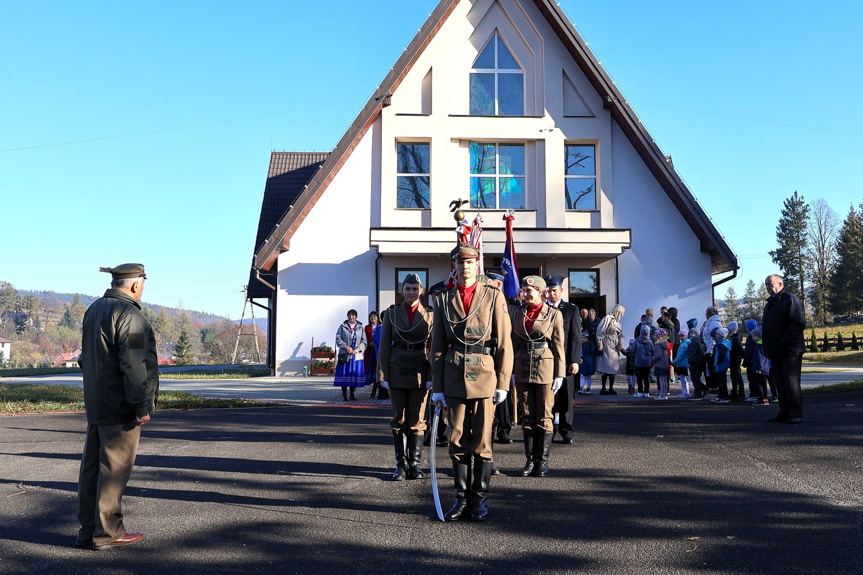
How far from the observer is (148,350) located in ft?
17.7

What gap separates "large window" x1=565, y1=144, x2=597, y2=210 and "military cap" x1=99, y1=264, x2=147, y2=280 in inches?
740

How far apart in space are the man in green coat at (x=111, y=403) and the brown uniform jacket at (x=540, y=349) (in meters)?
3.68

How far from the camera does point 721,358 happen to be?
1453cm

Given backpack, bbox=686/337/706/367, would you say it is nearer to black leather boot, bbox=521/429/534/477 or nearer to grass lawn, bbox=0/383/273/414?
black leather boot, bbox=521/429/534/477

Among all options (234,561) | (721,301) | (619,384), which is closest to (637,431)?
(234,561)

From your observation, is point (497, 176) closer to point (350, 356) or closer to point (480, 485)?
point (350, 356)

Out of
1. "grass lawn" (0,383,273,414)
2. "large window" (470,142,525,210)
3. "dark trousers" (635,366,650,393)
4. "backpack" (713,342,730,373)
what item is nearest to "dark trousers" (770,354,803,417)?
"backpack" (713,342,730,373)

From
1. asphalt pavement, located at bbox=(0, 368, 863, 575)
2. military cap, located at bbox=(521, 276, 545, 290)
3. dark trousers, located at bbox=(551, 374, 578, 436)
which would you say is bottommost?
asphalt pavement, located at bbox=(0, 368, 863, 575)

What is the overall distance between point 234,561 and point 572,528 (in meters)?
2.43

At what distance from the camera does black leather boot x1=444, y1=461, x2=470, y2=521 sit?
571 cm

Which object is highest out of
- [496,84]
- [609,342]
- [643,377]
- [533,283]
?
[496,84]

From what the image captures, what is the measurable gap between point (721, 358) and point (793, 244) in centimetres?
7801

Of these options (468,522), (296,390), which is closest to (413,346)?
(468,522)

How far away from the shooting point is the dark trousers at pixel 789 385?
33.8 feet
